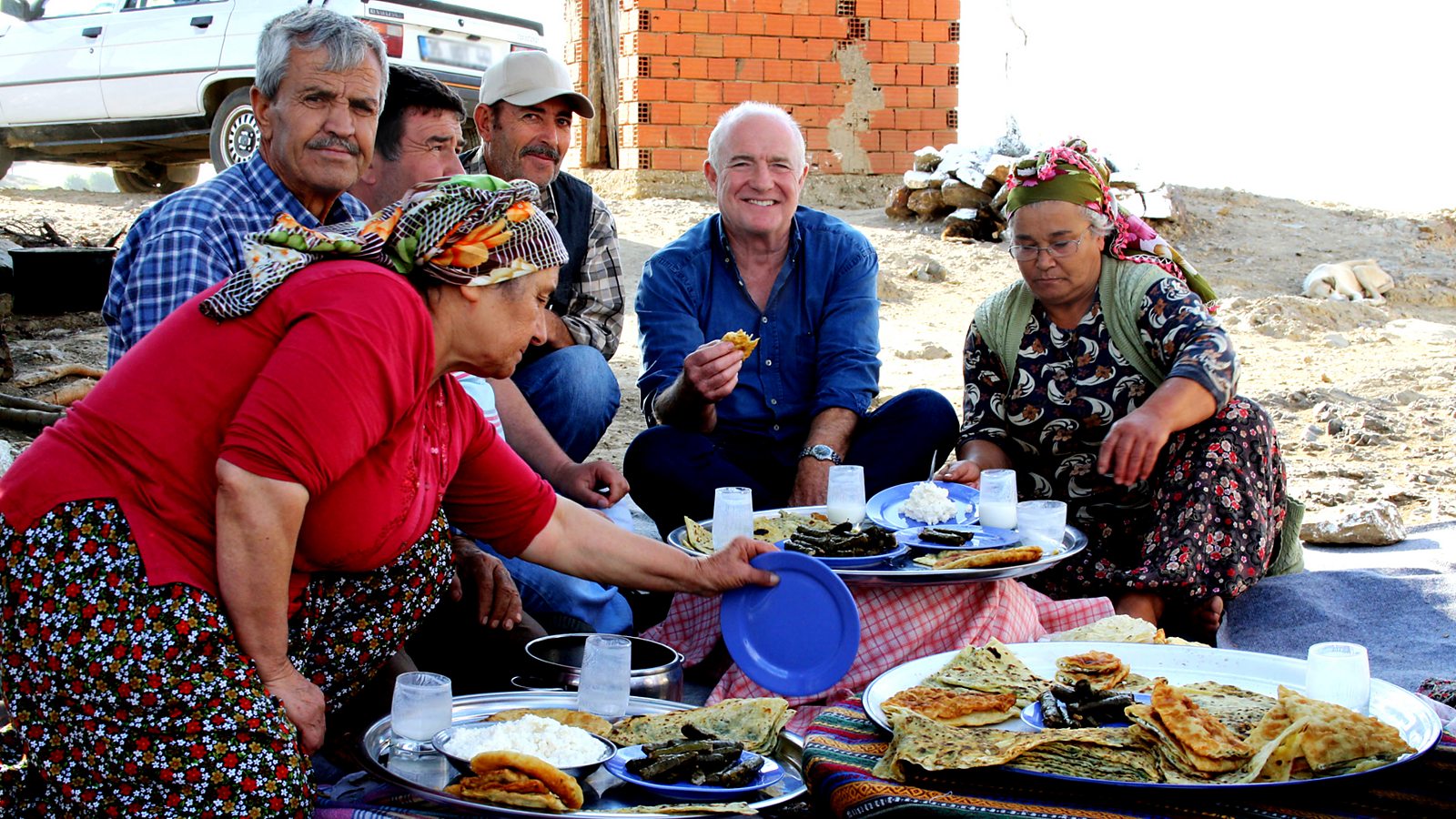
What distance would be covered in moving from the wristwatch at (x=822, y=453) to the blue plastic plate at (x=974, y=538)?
666 mm

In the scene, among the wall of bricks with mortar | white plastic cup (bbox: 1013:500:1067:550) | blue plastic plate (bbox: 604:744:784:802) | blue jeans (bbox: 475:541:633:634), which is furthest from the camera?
the wall of bricks with mortar

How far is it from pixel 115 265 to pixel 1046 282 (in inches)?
98.6

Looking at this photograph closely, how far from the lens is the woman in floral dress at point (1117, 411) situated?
146 inches

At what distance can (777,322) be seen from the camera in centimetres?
441

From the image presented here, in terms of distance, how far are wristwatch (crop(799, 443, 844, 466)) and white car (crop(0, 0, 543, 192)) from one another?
23.1 feet

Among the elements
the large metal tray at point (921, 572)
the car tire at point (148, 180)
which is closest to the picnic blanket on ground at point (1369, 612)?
the large metal tray at point (921, 572)

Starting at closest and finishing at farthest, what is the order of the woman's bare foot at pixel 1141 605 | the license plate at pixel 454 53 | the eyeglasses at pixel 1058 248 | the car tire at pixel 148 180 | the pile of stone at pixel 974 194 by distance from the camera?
the woman's bare foot at pixel 1141 605 < the eyeglasses at pixel 1058 248 < the license plate at pixel 454 53 < the pile of stone at pixel 974 194 < the car tire at pixel 148 180

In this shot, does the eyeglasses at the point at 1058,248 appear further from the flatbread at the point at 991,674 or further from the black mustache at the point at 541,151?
the black mustache at the point at 541,151

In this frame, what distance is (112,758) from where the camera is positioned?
2.18 m

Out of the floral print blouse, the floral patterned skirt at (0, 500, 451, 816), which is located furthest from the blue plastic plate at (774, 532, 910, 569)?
the floral patterned skirt at (0, 500, 451, 816)

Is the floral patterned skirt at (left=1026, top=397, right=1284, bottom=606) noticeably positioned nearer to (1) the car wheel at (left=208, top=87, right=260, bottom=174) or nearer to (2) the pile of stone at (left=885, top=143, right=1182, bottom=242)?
(2) the pile of stone at (left=885, top=143, right=1182, bottom=242)

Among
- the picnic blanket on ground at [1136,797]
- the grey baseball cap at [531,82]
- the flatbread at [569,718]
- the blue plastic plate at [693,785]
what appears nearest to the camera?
the picnic blanket on ground at [1136,797]

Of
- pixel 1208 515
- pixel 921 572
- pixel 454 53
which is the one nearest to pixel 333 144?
pixel 921 572

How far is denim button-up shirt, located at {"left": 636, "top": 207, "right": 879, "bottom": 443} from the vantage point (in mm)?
4324
